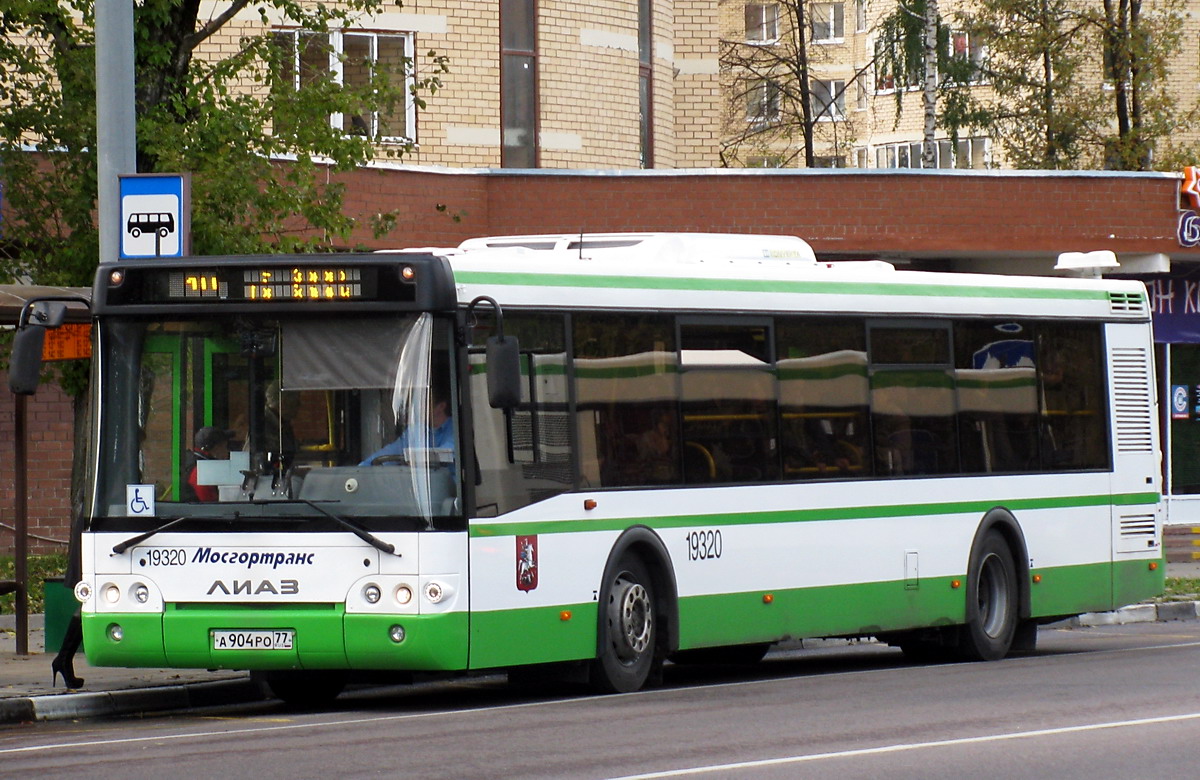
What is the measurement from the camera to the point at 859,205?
24.9 meters

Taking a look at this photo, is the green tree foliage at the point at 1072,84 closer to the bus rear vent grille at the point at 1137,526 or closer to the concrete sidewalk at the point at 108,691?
the bus rear vent grille at the point at 1137,526

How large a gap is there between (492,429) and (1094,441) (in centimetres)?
675

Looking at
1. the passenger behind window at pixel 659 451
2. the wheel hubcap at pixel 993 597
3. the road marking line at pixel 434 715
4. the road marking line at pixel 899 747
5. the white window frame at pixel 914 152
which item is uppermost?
the white window frame at pixel 914 152

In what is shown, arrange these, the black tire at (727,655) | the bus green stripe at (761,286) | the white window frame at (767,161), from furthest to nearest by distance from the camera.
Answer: the white window frame at (767,161), the black tire at (727,655), the bus green stripe at (761,286)

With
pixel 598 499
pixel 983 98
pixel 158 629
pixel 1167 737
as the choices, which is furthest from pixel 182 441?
pixel 983 98

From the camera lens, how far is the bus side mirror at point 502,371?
39.0 ft

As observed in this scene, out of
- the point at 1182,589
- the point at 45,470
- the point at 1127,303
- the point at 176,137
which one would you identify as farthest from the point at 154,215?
the point at 1182,589

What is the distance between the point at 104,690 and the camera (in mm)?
13180

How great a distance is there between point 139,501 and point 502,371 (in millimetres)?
2271

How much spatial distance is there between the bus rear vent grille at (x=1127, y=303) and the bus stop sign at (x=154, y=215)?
7.99 metres

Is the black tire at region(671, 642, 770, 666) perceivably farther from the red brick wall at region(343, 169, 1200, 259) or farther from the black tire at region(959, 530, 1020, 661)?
the red brick wall at region(343, 169, 1200, 259)

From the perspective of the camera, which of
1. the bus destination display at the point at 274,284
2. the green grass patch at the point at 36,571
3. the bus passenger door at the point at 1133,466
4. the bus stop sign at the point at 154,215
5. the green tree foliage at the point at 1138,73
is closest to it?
the bus destination display at the point at 274,284

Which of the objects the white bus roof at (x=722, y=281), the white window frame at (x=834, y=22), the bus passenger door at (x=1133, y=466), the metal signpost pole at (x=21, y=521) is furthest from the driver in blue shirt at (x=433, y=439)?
the white window frame at (x=834, y=22)

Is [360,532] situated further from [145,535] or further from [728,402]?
[728,402]
